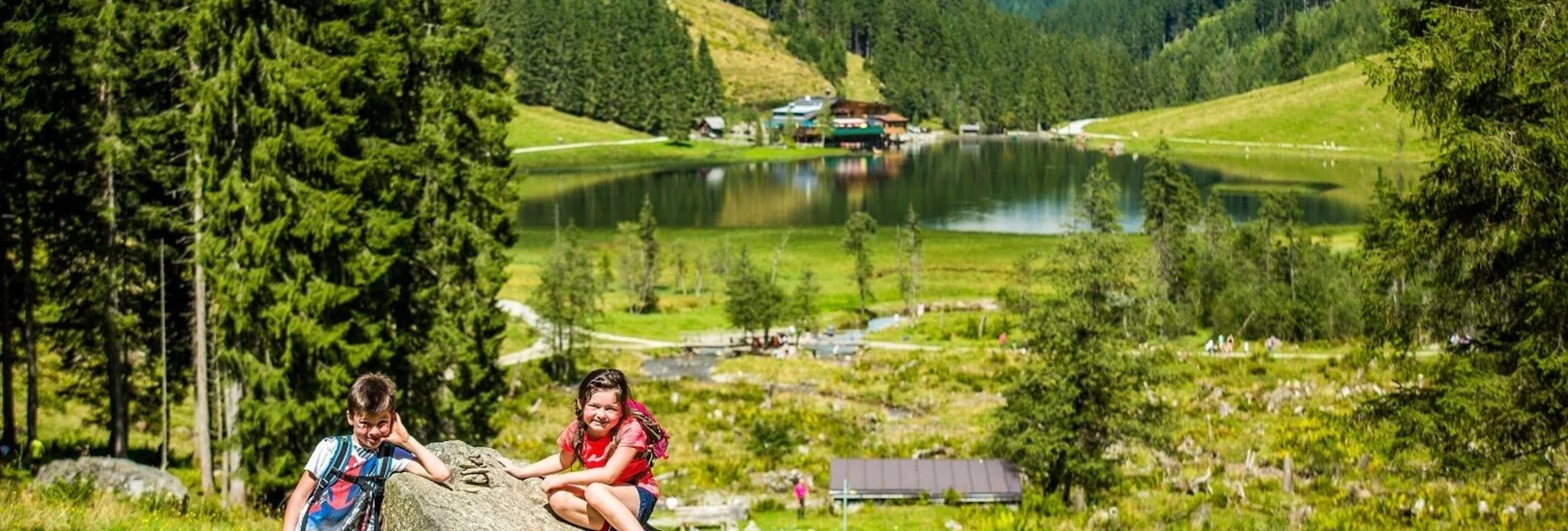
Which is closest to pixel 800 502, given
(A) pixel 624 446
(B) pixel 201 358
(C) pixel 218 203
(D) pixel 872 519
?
(D) pixel 872 519

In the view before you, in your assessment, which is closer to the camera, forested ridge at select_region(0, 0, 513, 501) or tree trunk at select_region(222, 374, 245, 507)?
Answer: forested ridge at select_region(0, 0, 513, 501)

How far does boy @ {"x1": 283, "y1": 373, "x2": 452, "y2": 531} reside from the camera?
313 inches

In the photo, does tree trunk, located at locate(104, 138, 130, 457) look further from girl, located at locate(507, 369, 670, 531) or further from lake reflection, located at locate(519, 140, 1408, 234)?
lake reflection, located at locate(519, 140, 1408, 234)

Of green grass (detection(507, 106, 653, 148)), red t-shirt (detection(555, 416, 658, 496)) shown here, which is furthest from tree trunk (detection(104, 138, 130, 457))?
green grass (detection(507, 106, 653, 148))

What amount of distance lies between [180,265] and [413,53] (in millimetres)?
6953

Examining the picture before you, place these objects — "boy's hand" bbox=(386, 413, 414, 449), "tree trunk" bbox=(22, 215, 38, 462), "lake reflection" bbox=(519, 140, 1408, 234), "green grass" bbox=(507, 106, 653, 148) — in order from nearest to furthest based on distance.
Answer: "boy's hand" bbox=(386, 413, 414, 449) < "tree trunk" bbox=(22, 215, 38, 462) < "lake reflection" bbox=(519, 140, 1408, 234) < "green grass" bbox=(507, 106, 653, 148)

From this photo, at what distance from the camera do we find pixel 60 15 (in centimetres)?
2414

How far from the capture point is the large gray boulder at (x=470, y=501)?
8.08 m

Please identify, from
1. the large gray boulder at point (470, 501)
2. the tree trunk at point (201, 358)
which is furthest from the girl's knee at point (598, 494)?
the tree trunk at point (201, 358)

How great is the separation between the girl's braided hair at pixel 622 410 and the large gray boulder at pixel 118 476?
43.0ft

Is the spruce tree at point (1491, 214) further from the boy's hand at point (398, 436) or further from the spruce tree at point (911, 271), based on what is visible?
the spruce tree at point (911, 271)

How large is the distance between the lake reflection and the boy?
10031 centimetres

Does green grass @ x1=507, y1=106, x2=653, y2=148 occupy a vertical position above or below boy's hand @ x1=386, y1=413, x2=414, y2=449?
below

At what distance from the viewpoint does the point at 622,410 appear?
7945mm
